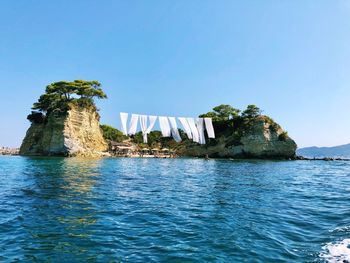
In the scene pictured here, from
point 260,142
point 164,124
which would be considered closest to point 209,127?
point 260,142

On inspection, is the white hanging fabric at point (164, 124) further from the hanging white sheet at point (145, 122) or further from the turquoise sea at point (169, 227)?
the turquoise sea at point (169, 227)

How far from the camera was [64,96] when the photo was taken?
61062mm

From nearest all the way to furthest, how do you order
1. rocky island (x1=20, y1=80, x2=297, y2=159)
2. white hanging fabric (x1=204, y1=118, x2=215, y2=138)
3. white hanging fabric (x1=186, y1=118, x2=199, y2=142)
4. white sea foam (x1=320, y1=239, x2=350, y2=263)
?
white sea foam (x1=320, y1=239, x2=350, y2=263)
rocky island (x1=20, y1=80, x2=297, y2=159)
white hanging fabric (x1=186, y1=118, x2=199, y2=142)
white hanging fabric (x1=204, y1=118, x2=215, y2=138)

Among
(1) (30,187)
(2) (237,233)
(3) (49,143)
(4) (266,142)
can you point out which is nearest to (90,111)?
(3) (49,143)

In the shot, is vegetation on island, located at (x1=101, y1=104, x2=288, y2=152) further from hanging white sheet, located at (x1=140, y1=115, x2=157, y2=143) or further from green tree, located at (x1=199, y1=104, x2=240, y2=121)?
hanging white sheet, located at (x1=140, y1=115, x2=157, y2=143)

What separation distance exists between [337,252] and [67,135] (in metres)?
52.9

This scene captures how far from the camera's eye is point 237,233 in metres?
7.88

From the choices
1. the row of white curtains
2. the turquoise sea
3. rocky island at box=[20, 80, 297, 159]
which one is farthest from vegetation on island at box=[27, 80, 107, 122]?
the turquoise sea

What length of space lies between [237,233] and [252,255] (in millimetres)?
1628

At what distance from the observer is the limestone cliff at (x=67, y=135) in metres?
53.8

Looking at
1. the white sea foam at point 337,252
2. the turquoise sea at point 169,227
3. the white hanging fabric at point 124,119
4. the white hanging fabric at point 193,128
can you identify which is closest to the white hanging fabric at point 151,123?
the white hanging fabric at point 124,119

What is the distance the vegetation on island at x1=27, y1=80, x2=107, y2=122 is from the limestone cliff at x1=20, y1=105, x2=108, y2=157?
4.17ft

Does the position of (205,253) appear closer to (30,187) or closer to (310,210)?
(310,210)

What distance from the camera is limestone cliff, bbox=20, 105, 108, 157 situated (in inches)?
2119
